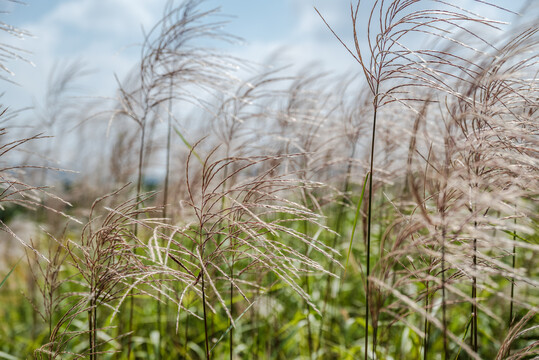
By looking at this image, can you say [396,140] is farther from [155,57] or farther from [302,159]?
[155,57]

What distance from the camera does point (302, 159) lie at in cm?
273

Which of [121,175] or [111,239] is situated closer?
[111,239]

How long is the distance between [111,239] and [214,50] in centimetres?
128

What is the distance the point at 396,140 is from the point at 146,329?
270cm

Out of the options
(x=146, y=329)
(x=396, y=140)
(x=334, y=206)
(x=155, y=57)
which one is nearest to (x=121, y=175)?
(x=146, y=329)

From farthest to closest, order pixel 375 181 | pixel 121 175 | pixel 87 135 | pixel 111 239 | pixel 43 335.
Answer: pixel 87 135 → pixel 121 175 → pixel 43 335 → pixel 375 181 → pixel 111 239

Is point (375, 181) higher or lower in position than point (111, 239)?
higher

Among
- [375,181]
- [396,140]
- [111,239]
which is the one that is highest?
[396,140]

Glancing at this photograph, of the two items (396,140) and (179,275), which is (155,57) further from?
(396,140)

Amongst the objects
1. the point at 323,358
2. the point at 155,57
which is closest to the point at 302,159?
the point at 155,57

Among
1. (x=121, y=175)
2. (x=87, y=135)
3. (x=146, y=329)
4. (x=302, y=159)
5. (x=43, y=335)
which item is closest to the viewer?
(x=302, y=159)

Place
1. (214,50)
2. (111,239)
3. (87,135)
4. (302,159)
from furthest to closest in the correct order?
1. (87,135)
2. (302,159)
3. (214,50)
4. (111,239)

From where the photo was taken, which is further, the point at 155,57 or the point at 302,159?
the point at 302,159

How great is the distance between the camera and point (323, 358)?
280 cm
